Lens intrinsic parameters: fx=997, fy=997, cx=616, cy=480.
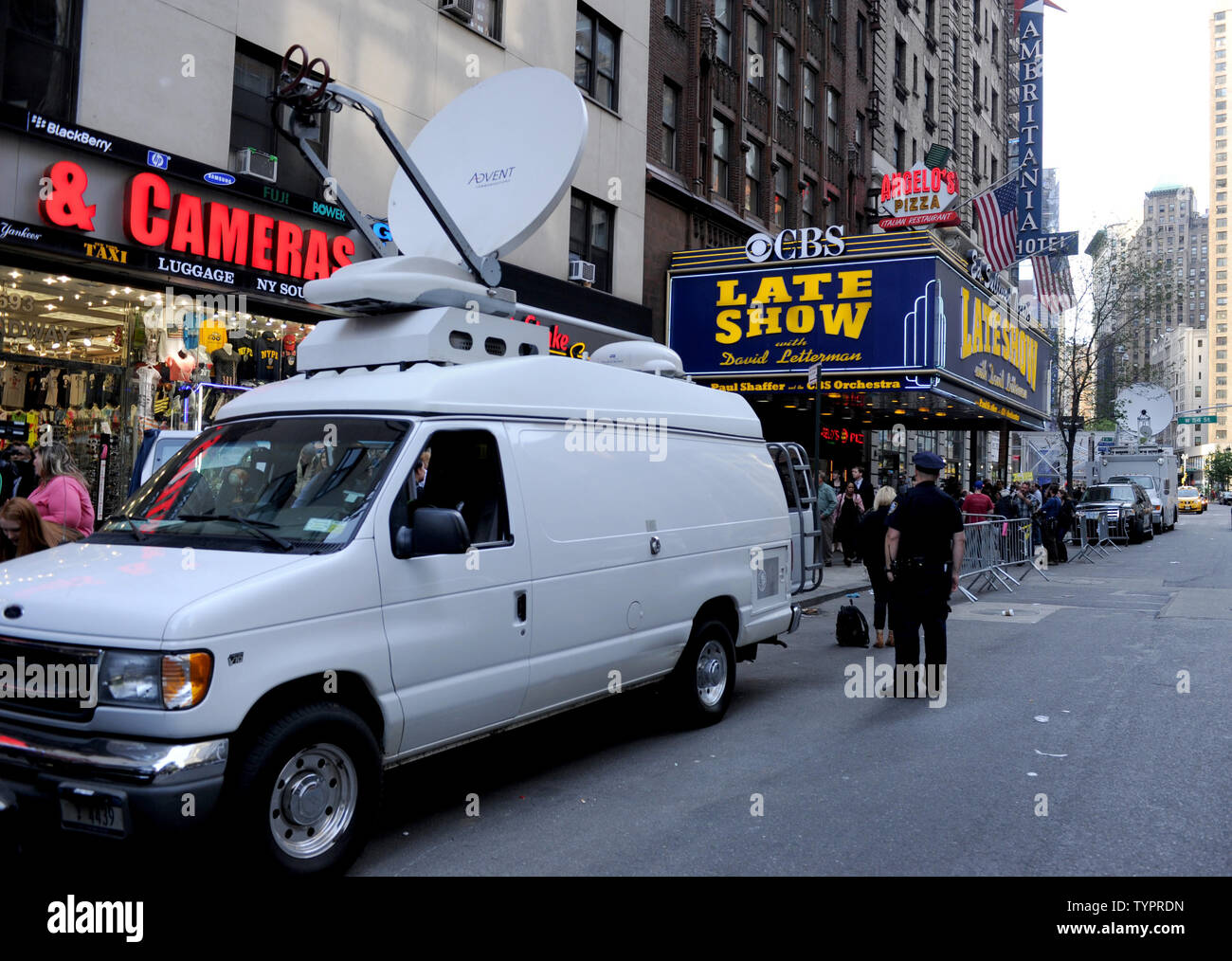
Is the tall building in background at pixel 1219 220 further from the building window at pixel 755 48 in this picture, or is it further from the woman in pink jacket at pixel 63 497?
the woman in pink jacket at pixel 63 497

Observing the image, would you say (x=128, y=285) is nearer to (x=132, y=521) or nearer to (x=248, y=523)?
(x=132, y=521)

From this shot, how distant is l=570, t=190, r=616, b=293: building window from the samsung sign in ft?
10.7

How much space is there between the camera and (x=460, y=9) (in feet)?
51.2

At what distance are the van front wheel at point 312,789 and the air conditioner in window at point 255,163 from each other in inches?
385

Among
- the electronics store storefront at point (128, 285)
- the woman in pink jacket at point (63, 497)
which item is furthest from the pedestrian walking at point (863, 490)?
the woman in pink jacket at point (63, 497)

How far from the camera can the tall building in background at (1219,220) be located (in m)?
146

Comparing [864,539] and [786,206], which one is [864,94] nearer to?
[786,206]

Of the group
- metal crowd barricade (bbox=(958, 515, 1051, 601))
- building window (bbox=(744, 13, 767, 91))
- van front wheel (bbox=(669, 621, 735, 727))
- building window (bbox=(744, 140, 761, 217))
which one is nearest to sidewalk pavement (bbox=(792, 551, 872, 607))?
metal crowd barricade (bbox=(958, 515, 1051, 601))

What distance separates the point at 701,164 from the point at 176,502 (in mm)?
20238

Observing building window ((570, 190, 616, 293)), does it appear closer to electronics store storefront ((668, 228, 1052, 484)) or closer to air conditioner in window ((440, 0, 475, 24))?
electronics store storefront ((668, 228, 1052, 484))

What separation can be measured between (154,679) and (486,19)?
15.1 meters

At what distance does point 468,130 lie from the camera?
7.65 m

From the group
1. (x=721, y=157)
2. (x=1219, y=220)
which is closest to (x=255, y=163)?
(x=721, y=157)
